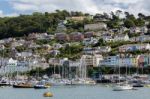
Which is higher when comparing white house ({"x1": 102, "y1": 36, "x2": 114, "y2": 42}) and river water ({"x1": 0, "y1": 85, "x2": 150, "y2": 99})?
white house ({"x1": 102, "y1": 36, "x2": 114, "y2": 42})

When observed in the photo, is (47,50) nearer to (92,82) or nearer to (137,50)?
(137,50)

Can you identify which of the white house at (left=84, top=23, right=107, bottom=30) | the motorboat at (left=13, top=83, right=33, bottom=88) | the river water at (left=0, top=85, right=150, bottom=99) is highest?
the white house at (left=84, top=23, right=107, bottom=30)

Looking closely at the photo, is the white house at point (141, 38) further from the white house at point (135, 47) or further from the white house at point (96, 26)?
the white house at point (96, 26)

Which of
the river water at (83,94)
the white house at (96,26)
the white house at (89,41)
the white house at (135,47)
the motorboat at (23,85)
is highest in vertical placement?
the white house at (96,26)

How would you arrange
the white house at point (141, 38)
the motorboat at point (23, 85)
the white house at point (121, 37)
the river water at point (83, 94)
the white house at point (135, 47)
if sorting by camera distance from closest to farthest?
the river water at point (83, 94)
the motorboat at point (23, 85)
the white house at point (135, 47)
the white house at point (141, 38)
the white house at point (121, 37)

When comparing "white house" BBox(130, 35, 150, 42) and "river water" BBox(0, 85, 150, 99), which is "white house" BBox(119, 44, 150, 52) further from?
"river water" BBox(0, 85, 150, 99)

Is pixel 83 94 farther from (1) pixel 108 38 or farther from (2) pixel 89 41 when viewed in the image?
(2) pixel 89 41

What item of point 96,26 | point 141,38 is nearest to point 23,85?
point 141,38

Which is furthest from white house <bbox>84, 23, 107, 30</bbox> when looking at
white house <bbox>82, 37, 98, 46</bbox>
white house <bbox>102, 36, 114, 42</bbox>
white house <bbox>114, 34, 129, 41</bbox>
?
white house <bbox>114, 34, 129, 41</bbox>

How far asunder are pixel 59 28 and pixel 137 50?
2128 inches

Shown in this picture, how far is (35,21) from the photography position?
19388cm

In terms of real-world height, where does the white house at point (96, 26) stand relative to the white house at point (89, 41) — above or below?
above

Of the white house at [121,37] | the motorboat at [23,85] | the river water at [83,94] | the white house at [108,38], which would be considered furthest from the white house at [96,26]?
the river water at [83,94]

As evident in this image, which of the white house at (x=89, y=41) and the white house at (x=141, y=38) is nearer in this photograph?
the white house at (x=141, y=38)
